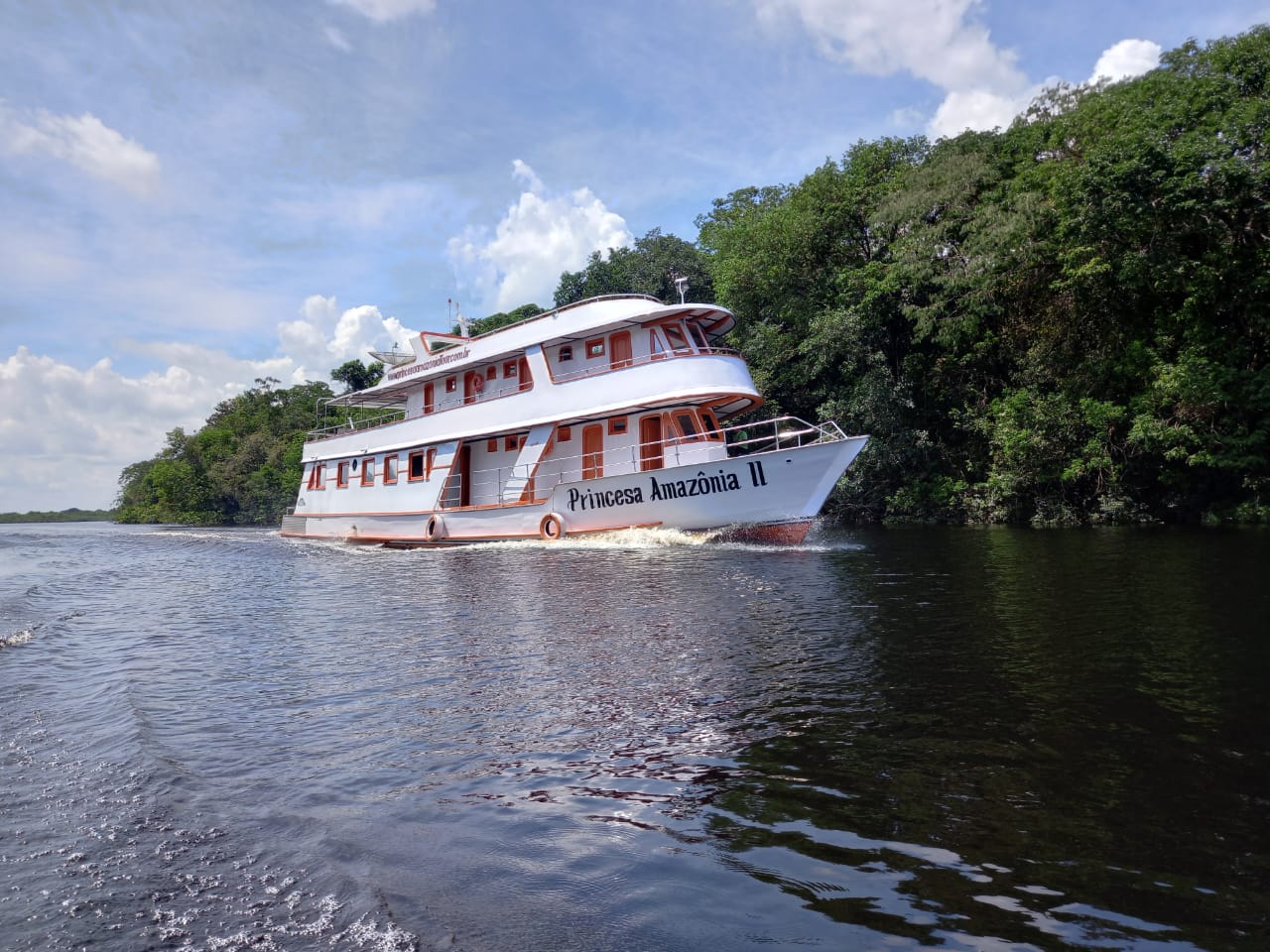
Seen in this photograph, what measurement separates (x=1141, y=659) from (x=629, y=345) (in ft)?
52.6

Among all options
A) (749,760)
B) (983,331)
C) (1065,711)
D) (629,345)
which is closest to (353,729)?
(749,760)

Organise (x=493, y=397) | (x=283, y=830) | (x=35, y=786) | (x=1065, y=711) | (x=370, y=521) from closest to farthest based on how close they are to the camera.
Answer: (x=283, y=830), (x=35, y=786), (x=1065, y=711), (x=493, y=397), (x=370, y=521)

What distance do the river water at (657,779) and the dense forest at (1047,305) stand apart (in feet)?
52.7

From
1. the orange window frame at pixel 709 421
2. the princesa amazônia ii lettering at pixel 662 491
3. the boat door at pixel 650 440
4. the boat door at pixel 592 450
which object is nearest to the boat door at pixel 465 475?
the boat door at pixel 592 450

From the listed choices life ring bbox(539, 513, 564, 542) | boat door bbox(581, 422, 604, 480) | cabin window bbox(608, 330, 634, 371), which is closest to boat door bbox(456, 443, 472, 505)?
life ring bbox(539, 513, 564, 542)

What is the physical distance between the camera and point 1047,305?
2642 centimetres

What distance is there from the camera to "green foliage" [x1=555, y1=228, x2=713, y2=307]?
47344mm

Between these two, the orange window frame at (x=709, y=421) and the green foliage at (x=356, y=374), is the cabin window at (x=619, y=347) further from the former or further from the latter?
the green foliage at (x=356, y=374)

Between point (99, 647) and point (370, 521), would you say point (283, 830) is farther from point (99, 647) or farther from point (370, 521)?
point (370, 521)

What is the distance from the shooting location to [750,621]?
369 inches

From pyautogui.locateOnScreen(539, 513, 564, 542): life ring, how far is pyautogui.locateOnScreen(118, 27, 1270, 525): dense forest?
554 inches

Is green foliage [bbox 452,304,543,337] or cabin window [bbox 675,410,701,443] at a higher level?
green foliage [bbox 452,304,543,337]

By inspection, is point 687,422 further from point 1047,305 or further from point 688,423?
point 1047,305

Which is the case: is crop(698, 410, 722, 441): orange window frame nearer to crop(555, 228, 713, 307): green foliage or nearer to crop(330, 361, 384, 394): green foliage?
crop(555, 228, 713, 307): green foliage
